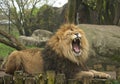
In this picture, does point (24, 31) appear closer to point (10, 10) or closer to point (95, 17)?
point (10, 10)

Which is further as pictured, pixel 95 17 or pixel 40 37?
pixel 40 37

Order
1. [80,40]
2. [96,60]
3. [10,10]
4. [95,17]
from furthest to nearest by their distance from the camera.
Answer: [10,10] → [95,17] → [96,60] → [80,40]

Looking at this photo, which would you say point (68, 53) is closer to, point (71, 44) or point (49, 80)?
point (71, 44)

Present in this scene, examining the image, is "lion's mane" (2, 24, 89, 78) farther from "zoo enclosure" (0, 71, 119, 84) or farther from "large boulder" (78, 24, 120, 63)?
"large boulder" (78, 24, 120, 63)

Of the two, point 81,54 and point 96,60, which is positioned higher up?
point 81,54

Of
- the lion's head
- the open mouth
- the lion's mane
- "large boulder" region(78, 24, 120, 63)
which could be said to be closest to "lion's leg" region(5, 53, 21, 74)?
the lion's mane

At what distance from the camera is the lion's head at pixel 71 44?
6.06 m

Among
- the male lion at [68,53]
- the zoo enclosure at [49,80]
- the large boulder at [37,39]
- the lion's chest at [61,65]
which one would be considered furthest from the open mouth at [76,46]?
the large boulder at [37,39]

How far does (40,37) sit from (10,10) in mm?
4176

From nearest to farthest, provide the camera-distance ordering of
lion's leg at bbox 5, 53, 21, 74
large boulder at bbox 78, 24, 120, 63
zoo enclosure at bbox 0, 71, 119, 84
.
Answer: zoo enclosure at bbox 0, 71, 119, 84
lion's leg at bbox 5, 53, 21, 74
large boulder at bbox 78, 24, 120, 63

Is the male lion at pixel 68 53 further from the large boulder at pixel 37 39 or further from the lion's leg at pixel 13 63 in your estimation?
the large boulder at pixel 37 39

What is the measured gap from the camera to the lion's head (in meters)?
6.06

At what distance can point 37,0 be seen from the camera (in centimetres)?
2288

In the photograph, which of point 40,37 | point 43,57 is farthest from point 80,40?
point 40,37
